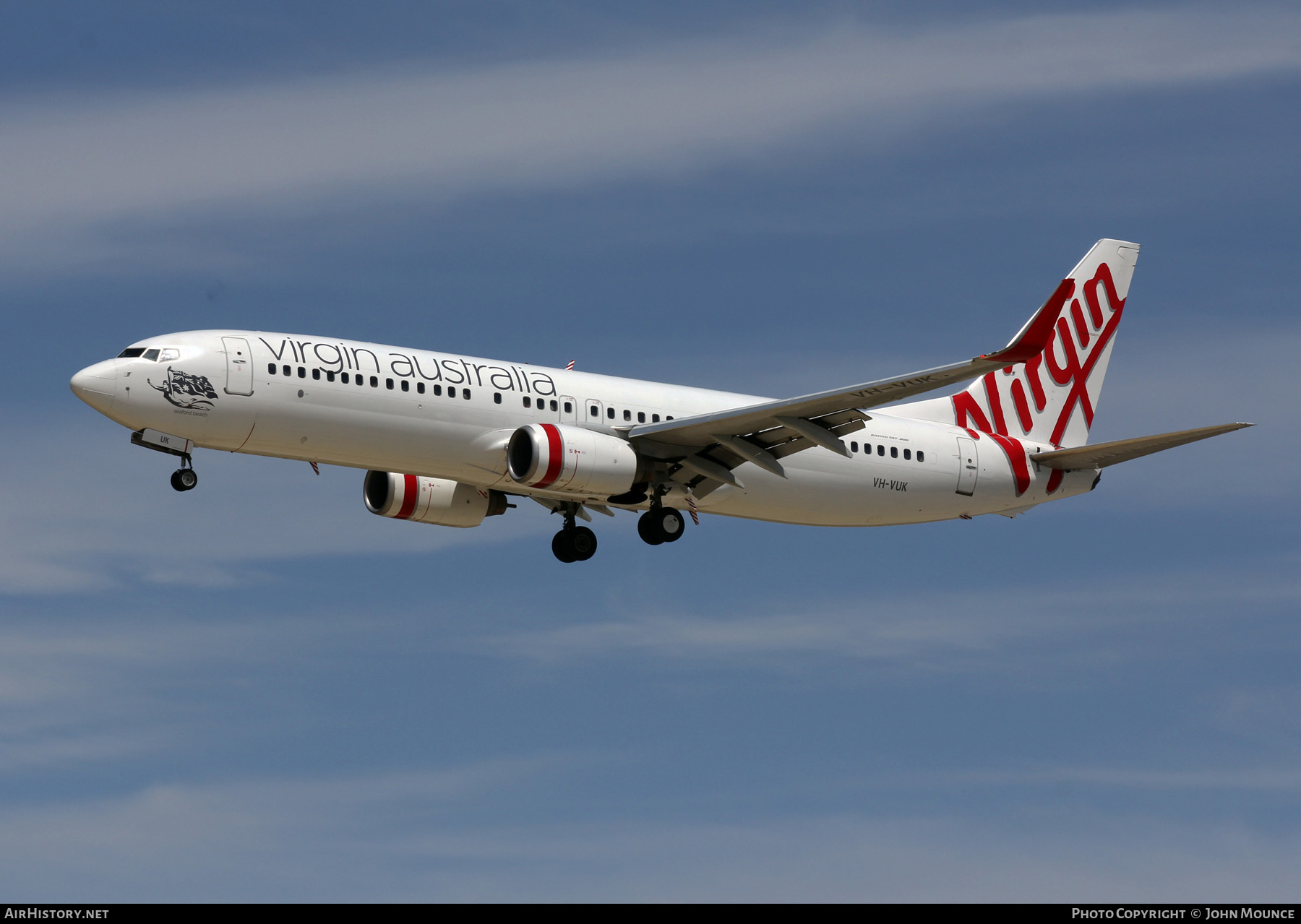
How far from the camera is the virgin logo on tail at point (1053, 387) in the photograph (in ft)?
174

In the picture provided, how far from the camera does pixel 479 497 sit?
49.0m

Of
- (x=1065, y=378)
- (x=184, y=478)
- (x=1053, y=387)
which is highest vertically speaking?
(x=1065, y=378)

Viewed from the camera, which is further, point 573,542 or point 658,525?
point 573,542

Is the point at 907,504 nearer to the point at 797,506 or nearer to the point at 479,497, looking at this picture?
the point at 797,506

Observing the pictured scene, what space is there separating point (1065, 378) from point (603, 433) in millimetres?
18203

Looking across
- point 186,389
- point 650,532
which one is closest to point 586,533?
point 650,532

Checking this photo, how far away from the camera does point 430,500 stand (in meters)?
48.5

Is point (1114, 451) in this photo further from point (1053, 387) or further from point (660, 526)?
point (660, 526)

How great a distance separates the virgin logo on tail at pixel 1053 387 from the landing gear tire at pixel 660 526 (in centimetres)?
1107

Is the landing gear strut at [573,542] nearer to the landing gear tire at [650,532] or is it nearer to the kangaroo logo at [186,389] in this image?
the landing gear tire at [650,532]

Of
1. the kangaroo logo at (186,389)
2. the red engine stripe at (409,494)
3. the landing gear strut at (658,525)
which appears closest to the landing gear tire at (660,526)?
the landing gear strut at (658,525)

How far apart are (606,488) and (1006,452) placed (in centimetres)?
1466

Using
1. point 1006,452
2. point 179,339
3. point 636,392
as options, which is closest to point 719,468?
point 636,392

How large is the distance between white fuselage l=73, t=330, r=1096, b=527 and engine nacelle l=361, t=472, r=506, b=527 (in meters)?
2.96
